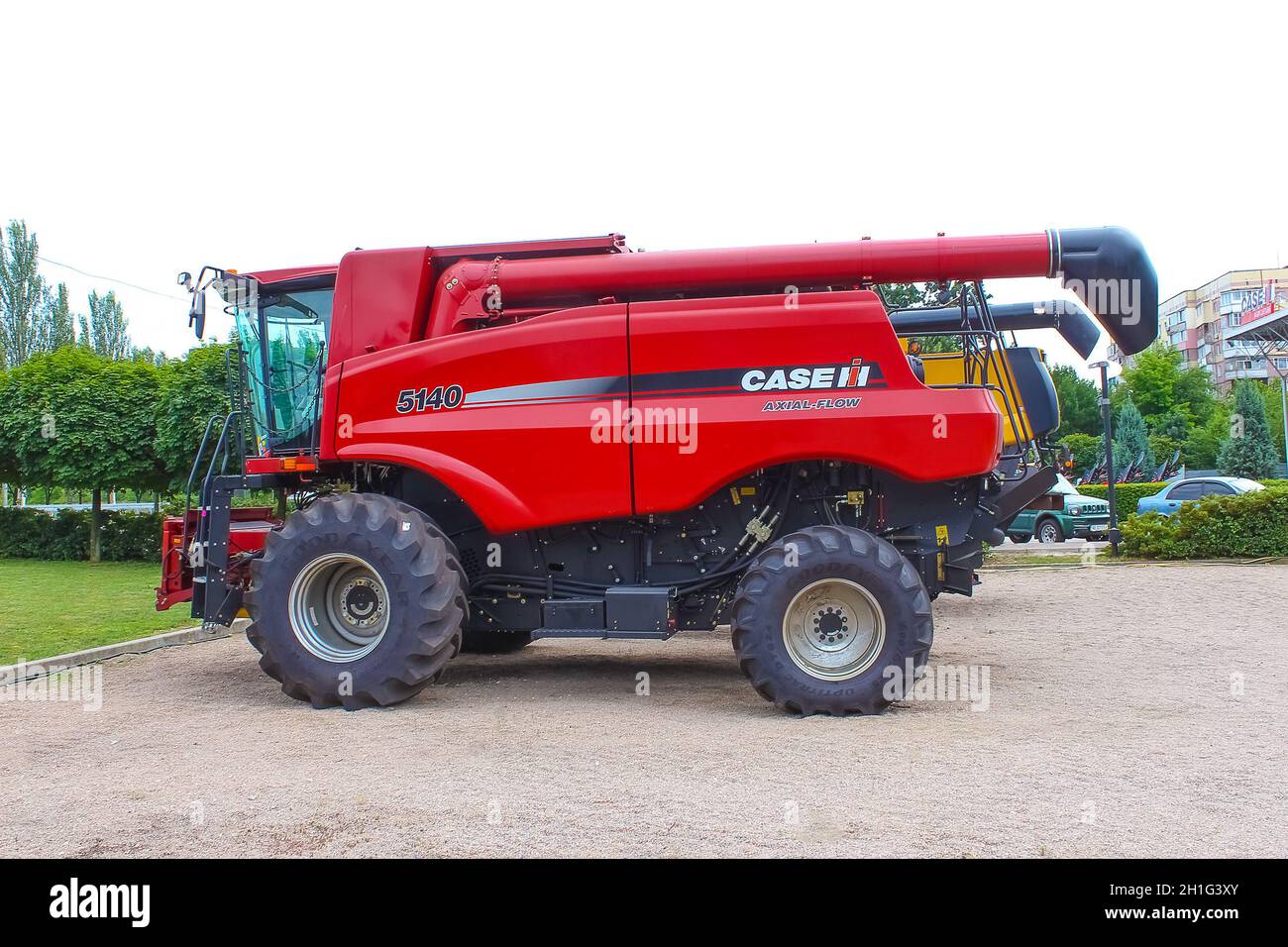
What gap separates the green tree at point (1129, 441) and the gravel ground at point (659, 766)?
151 ft

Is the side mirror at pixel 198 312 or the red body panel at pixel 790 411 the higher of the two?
the side mirror at pixel 198 312

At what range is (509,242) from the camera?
28.7 feet

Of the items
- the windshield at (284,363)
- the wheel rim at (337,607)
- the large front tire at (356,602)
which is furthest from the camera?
the windshield at (284,363)

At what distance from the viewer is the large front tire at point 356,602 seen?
26.8ft

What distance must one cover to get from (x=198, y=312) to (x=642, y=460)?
3814 mm

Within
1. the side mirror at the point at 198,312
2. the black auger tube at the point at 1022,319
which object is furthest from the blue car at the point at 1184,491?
the side mirror at the point at 198,312

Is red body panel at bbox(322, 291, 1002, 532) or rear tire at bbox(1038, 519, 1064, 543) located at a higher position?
red body panel at bbox(322, 291, 1002, 532)

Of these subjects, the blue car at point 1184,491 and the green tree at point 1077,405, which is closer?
the blue car at point 1184,491

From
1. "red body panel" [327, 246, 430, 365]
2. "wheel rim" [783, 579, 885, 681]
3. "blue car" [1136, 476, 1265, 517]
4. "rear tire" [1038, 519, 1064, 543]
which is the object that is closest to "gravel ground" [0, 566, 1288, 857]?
"wheel rim" [783, 579, 885, 681]

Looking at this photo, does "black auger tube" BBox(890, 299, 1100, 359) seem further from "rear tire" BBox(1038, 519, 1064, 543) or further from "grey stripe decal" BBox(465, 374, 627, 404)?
"rear tire" BBox(1038, 519, 1064, 543)

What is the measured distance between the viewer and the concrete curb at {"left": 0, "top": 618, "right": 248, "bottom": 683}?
971 cm

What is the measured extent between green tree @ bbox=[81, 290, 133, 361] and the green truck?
161ft

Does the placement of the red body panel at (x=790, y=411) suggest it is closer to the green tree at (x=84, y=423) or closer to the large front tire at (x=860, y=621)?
the large front tire at (x=860, y=621)

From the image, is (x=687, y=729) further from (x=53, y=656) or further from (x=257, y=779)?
(x=53, y=656)
